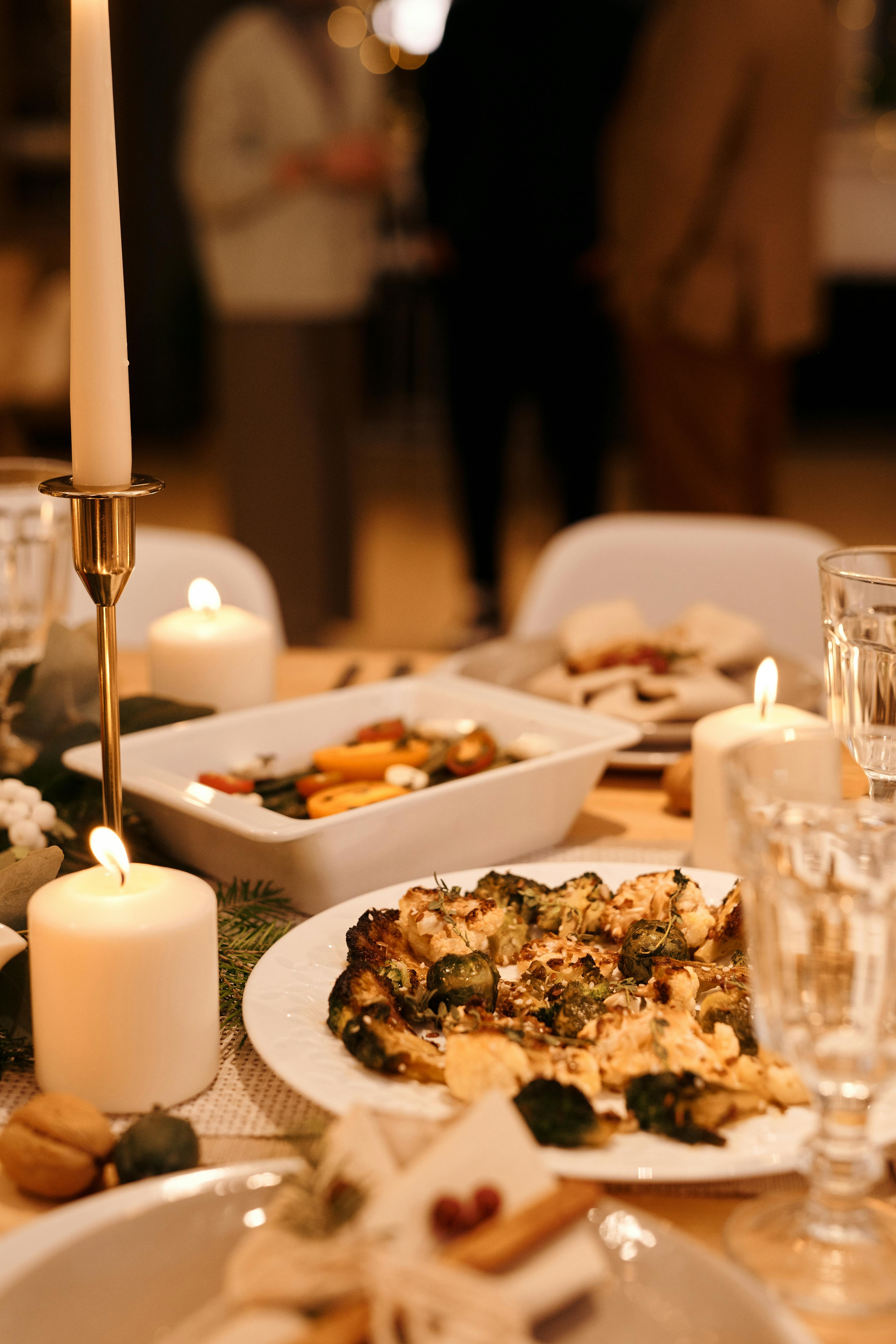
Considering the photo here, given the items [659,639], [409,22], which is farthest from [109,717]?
[409,22]

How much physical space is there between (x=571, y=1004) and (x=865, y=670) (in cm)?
31

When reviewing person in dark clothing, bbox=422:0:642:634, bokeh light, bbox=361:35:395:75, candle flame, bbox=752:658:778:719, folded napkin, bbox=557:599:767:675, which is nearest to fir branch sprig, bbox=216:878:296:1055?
candle flame, bbox=752:658:778:719

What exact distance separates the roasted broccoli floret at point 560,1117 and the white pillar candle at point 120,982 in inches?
6.9

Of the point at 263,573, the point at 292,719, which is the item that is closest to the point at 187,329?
the point at 263,573

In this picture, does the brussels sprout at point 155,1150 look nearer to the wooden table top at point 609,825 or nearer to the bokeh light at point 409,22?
the wooden table top at point 609,825

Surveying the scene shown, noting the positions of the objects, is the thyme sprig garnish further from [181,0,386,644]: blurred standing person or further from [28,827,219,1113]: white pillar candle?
[181,0,386,644]: blurred standing person

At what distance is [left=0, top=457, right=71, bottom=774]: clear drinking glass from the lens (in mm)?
1265

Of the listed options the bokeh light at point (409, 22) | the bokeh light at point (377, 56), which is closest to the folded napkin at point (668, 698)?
the bokeh light at point (377, 56)

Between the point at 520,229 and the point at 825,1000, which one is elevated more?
the point at 520,229

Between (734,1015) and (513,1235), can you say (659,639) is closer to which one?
(734,1015)

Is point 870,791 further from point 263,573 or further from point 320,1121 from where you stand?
point 263,573

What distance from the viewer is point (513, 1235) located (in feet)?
1.54

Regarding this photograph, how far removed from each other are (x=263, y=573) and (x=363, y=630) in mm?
2922

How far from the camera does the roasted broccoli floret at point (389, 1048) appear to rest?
26.4 inches
